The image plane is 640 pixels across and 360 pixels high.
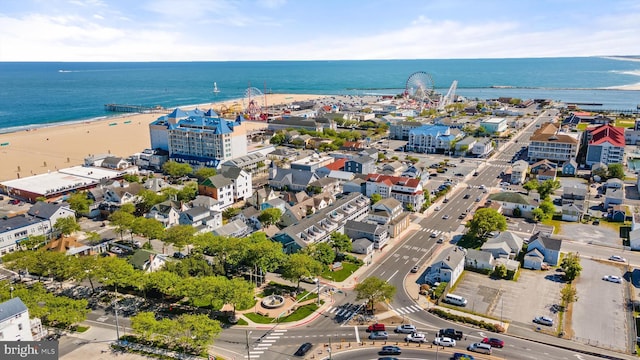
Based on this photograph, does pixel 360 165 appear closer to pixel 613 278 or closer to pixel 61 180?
pixel 613 278

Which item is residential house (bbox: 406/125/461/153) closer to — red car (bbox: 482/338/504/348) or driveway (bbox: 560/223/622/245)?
driveway (bbox: 560/223/622/245)

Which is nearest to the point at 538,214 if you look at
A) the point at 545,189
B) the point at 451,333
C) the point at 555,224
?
the point at 555,224

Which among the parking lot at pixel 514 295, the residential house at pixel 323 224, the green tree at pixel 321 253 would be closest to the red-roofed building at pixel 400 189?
→ the residential house at pixel 323 224

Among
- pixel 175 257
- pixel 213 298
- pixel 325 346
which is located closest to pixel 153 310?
pixel 213 298

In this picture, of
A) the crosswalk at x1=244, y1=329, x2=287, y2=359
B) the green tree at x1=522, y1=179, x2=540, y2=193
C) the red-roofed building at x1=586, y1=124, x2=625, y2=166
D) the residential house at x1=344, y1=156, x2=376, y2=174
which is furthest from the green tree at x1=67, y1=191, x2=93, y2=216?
the red-roofed building at x1=586, y1=124, x2=625, y2=166

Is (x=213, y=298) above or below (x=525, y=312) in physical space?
above

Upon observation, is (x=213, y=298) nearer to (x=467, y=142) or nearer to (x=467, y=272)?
(x=467, y=272)
